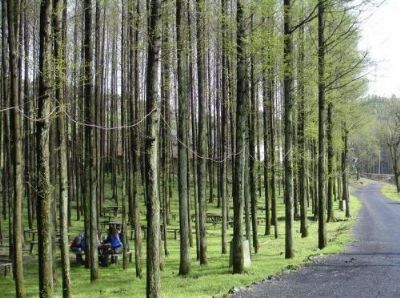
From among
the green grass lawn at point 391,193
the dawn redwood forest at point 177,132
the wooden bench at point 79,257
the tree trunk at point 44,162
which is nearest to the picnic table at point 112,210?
the dawn redwood forest at point 177,132

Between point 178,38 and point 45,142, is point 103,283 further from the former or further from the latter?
point 178,38

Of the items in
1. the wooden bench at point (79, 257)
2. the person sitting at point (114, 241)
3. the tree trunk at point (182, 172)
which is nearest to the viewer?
the tree trunk at point (182, 172)

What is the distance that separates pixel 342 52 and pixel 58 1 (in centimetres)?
1307

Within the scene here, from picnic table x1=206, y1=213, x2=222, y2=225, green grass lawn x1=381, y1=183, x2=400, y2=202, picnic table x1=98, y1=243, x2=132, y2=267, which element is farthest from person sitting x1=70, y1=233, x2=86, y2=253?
green grass lawn x1=381, y1=183, x2=400, y2=202

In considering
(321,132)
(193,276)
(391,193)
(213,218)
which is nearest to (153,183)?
(193,276)

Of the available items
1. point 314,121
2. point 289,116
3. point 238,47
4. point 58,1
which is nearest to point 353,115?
point 314,121

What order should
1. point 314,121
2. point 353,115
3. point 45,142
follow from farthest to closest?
point 353,115 < point 314,121 < point 45,142

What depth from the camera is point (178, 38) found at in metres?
13.7

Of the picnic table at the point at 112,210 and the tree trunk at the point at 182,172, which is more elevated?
the tree trunk at the point at 182,172

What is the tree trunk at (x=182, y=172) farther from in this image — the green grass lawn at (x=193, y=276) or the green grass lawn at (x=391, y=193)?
the green grass lawn at (x=391, y=193)

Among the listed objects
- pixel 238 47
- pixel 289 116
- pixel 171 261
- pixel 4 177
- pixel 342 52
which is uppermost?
pixel 342 52

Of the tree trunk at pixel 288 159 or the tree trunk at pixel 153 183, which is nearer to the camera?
the tree trunk at pixel 153 183

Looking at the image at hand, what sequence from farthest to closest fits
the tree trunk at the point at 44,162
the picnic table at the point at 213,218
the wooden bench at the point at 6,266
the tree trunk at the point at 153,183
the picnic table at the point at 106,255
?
the picnic table at the point at 213,218
the picnic table at the point at 106,255
the wooden bench at the point at 6,266
the tree trunk at the point at 153,183
the tree trunk at the point at 44,162

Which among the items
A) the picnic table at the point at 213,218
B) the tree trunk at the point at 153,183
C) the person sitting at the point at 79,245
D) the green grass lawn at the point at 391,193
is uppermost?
the tree trunk at the point at 153,183
